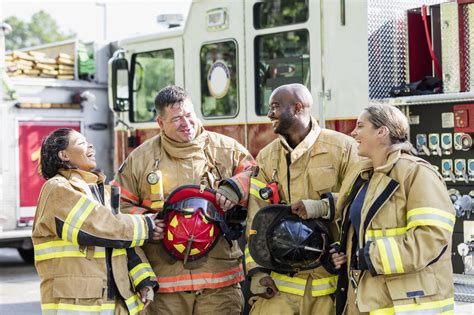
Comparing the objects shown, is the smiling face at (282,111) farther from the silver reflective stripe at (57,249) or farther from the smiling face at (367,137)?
the silver reflective stripe at (57,249)

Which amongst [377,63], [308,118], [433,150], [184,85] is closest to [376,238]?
[308,118]

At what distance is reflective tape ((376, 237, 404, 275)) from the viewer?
10.6ft

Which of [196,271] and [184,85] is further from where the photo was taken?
[184,85]

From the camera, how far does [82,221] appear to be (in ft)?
12.0

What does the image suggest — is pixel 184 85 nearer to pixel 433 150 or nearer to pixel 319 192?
pixel 433 150

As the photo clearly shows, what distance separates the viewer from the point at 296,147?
388cm

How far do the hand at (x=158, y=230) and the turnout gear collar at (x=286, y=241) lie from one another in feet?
1.52

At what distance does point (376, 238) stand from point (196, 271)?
1110mm

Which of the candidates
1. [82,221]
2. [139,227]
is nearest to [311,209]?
[139,227]

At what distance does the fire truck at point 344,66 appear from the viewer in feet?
16.7

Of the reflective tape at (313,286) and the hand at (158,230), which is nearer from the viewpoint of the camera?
the reflective tape at (313,286)

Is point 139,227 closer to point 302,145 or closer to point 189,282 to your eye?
point 189,282

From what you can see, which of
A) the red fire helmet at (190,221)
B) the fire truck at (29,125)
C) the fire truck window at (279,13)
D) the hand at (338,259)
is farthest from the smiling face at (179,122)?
the fire truck at (29,125)

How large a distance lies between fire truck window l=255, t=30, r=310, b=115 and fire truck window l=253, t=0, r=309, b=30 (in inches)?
3.8
